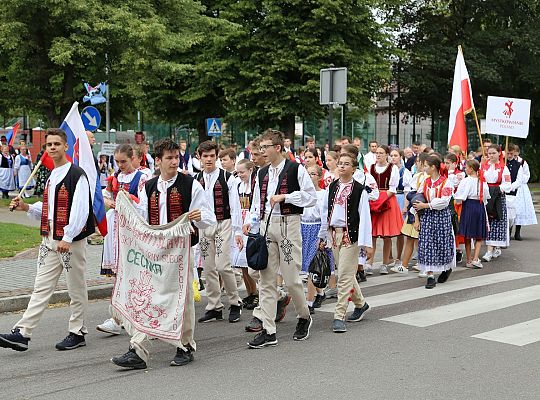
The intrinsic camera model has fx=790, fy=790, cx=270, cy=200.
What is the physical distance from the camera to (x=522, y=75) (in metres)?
37.2

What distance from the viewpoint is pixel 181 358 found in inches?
261

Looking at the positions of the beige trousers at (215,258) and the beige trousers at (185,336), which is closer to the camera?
the beige trousers at (185,336)

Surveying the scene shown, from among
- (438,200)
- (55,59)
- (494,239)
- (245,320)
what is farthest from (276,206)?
(55,59)

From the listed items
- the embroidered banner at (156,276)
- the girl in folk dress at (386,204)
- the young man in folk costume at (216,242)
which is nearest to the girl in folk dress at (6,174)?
the girl in folk dress at (386,204)

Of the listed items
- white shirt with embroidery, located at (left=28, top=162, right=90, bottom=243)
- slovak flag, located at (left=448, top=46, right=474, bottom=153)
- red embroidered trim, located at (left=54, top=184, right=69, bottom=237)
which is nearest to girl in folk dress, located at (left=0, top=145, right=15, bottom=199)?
slovak flag, located at (left=448, top=46, right=474, bottom=153)

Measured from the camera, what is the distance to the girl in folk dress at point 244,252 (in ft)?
30.5

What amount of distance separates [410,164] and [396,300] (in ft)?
28.1

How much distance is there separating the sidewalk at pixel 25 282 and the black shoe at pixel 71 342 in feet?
6.75


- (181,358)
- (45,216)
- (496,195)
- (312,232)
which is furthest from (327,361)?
(496,195)

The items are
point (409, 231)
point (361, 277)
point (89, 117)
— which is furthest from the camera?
point (89, 117)

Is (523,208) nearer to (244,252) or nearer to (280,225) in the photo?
(244,252)

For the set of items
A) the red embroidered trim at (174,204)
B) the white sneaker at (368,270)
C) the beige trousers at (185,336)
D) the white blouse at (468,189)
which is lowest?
the white sneaker at (368,270)

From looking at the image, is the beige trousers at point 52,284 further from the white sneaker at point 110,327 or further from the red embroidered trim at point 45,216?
the white sneaker at point 110,327

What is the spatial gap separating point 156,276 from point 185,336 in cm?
58
